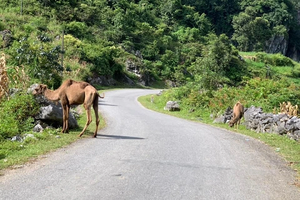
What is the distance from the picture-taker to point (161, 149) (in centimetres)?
956

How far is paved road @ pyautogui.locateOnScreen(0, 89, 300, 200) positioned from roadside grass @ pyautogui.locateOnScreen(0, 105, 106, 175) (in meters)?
0.35

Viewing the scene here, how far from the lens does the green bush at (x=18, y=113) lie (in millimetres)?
10487

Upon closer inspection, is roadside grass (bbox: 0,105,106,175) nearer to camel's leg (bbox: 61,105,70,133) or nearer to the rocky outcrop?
camel's leg (bbox: 61,105,70,133)

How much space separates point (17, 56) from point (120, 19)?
1815 inches

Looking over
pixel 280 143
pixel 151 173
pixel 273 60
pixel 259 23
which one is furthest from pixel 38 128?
pixel 259 23

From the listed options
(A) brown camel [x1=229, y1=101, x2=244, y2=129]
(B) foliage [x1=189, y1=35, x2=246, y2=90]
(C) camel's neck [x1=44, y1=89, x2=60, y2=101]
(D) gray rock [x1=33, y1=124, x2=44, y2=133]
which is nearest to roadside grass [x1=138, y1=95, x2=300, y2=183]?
(A) brown camel [x1=229, y1=101, x2=244, y2=129]

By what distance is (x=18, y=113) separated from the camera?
36.7 feet

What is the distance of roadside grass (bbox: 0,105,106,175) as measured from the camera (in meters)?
7.46

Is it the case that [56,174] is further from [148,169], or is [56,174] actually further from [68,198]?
[148,169]

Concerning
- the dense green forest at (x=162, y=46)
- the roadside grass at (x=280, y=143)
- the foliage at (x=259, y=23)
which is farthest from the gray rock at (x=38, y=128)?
the foliage at (x=259, y=23)

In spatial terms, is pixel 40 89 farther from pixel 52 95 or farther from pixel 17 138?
pixel 17 138

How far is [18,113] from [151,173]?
6.19 m

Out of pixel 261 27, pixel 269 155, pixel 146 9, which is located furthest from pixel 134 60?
pixel 261 27

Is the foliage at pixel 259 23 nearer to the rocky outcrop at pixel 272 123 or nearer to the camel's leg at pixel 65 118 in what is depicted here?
the rocky outcrop at pixel 272 123
